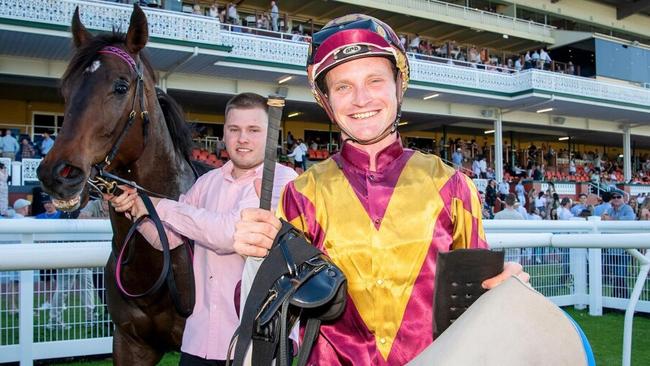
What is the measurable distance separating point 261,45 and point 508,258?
1222 centimetres

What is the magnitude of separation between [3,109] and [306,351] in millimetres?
19274

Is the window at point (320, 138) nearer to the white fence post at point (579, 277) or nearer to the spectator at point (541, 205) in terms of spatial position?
the spectator at point (541, 205)

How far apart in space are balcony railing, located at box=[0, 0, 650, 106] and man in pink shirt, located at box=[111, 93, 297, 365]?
6.58m

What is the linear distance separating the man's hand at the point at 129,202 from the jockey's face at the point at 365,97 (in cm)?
104

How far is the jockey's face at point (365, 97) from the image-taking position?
154 cm

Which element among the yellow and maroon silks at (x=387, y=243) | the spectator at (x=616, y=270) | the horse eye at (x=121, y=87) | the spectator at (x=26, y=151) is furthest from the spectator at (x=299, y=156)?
the yellow and maroon silks at (x=387, y=243)

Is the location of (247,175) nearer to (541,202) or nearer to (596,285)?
(596,285)

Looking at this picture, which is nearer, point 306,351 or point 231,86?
point 306,351

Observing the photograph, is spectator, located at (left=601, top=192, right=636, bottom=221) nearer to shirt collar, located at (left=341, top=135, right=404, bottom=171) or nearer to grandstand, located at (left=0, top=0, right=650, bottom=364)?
grandstand, located at (left=0, top=0, right=650, bottom=364)

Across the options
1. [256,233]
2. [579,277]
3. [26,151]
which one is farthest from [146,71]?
[26,151]

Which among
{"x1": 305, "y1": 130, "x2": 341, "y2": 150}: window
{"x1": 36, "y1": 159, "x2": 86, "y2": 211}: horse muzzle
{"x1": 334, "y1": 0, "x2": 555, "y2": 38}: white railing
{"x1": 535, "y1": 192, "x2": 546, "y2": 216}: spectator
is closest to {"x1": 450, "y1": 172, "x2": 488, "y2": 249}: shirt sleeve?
{"x1": 36, "y1": 159, "x2": 86, "y2": 211}: horse muzzle

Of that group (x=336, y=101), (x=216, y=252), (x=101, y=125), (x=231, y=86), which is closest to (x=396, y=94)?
(x=336, y=101)

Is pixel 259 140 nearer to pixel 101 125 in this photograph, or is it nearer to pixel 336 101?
pixel 101 125

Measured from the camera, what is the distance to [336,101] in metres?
1.58
